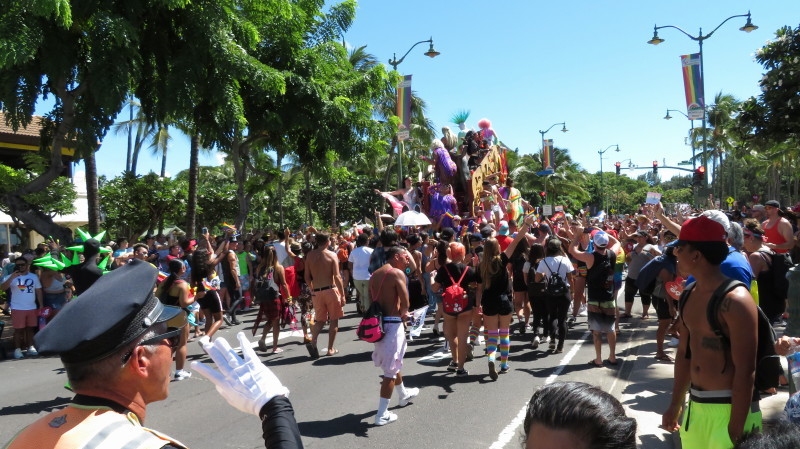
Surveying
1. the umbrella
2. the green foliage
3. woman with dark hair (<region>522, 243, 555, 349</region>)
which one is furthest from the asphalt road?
the green foliage

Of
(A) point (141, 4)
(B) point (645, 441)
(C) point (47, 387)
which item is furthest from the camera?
(A) point (141, 4)

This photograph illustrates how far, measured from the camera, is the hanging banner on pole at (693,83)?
18438mm

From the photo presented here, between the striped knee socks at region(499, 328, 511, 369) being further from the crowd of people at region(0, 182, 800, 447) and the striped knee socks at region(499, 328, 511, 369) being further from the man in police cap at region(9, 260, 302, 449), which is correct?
the man in police cap at region(9, 260, 302, 449)

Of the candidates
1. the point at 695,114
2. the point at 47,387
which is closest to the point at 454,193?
the point at 695,114

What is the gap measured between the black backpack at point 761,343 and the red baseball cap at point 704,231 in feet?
0.73

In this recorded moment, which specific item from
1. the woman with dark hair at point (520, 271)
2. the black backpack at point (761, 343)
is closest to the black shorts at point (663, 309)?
the woman with dark hair at point (520, 271)

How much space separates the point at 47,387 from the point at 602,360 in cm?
731

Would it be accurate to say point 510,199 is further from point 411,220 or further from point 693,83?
point 411,220

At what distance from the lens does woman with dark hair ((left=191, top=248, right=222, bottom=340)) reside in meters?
8.51

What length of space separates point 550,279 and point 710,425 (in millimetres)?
5731

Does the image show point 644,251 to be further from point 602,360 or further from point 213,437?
point 213,437

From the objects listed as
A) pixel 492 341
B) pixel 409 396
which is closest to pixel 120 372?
pixel 409 396

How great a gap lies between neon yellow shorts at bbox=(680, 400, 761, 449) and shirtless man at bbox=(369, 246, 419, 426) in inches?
129

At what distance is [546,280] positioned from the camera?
8750mm
